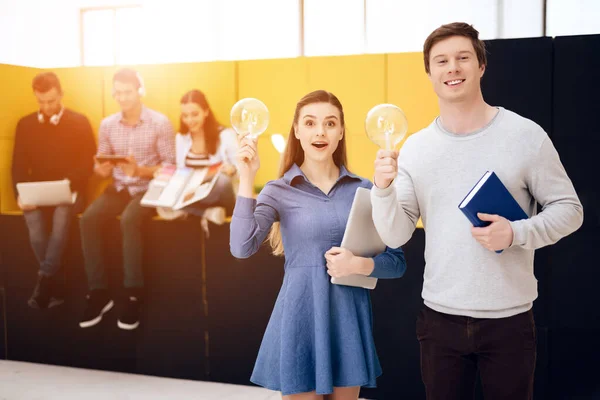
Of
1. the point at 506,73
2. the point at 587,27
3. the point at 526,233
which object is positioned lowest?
the point at 526,233

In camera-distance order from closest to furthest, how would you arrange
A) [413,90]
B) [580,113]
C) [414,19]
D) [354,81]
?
[580,113] < [413,90] < [354,81] < [414,19]

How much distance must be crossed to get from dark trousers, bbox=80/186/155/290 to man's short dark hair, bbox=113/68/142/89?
0.73m

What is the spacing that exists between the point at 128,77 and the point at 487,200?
10.7 feet

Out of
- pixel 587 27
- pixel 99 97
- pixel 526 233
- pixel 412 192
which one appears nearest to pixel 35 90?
pixel 99 97

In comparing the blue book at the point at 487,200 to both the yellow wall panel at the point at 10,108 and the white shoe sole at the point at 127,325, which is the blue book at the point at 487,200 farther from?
the yellow wall panel at the point at 10,108

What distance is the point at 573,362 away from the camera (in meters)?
3.54

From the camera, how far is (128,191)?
4383 mm

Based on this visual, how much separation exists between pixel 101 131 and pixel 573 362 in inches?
132

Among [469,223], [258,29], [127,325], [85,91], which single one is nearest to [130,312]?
[127,325]

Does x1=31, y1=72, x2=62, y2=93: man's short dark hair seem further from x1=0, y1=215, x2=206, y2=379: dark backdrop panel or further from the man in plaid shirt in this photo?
x1=0, y1=215, x2=206, y2=379: dark backdrop panel

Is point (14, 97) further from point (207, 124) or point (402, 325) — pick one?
point (402, 325)

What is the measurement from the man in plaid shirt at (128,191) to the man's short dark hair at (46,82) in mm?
495

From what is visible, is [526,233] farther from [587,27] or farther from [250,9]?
[250,9]

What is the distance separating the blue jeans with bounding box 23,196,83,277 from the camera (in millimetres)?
4473
